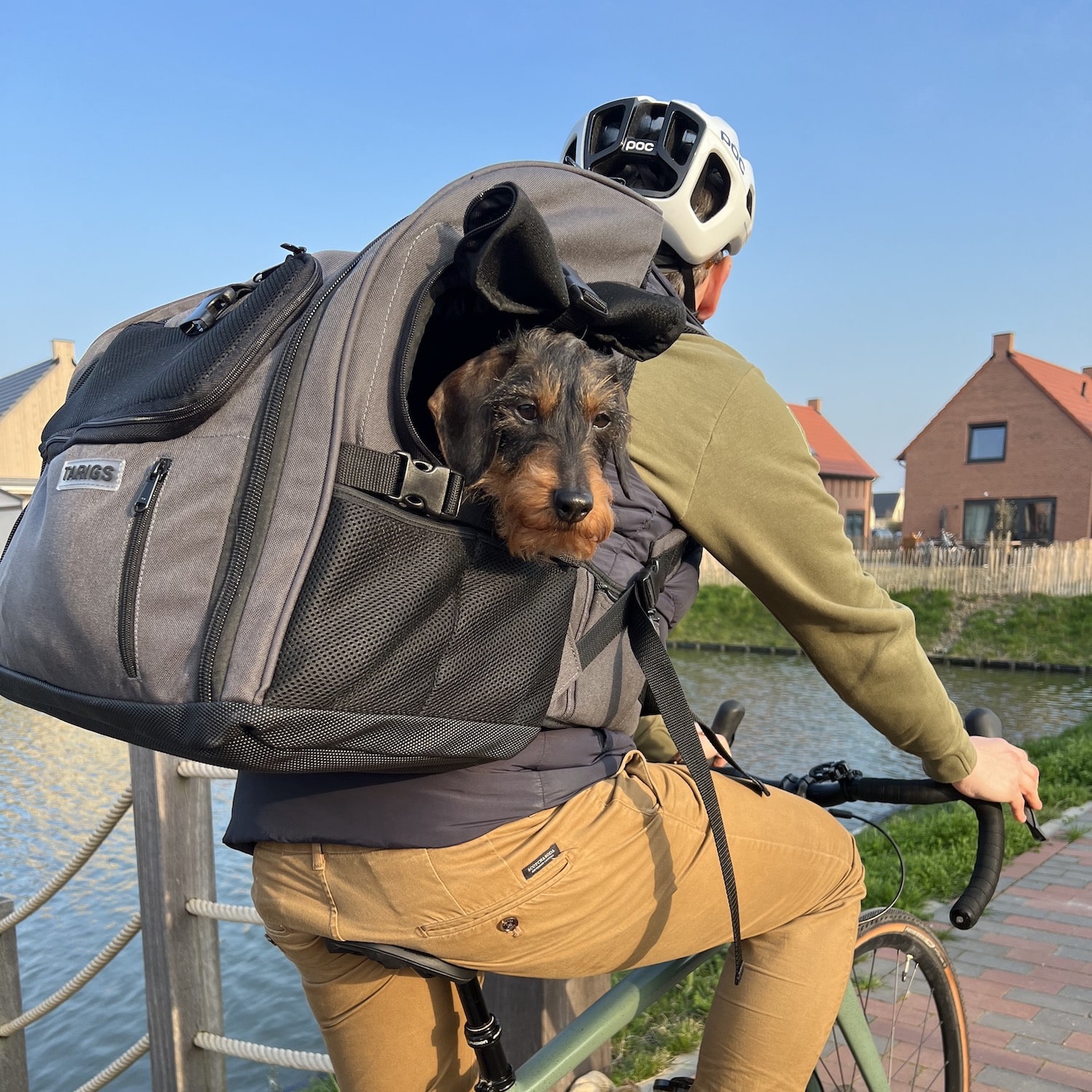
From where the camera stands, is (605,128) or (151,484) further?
(605,128)

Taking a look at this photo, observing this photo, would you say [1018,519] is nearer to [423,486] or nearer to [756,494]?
[756,494]

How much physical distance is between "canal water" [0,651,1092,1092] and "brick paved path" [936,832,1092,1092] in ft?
11.2

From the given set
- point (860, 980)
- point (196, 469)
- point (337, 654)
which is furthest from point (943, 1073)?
point (196, 469)

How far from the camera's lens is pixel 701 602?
29422 mm

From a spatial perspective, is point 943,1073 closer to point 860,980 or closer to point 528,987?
point 860,980

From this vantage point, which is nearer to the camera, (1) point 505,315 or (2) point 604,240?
(1) point 505,315

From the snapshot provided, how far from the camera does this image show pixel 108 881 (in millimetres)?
8000

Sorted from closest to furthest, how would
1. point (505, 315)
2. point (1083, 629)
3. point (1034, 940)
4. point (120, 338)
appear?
point (505, 315)
point (120, 338)
point (1034, 940)
point (1083, 629)

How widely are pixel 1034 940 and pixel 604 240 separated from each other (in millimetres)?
4785

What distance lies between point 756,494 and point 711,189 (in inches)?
49.7

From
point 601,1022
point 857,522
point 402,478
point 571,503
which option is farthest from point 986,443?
point 402,478

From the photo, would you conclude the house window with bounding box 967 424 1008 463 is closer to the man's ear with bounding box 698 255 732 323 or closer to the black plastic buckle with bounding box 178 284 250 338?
the man's ear with bounding box 698 255 732 323

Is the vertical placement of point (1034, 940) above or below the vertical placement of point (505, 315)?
below

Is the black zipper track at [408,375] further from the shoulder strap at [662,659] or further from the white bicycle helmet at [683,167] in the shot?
the white bicycle helmet at [683,167]
